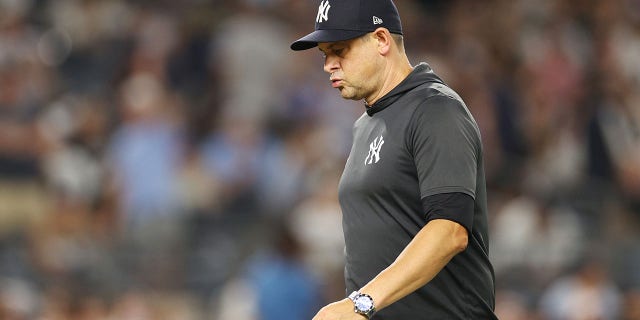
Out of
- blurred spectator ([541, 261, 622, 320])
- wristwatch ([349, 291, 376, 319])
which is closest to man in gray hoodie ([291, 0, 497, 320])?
wristwatch ([349, 291, 376, 319])

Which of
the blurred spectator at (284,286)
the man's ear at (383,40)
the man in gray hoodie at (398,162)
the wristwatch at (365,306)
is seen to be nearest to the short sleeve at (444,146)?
the man in gray hoodie at (398,162)

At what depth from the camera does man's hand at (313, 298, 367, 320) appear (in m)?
3.75

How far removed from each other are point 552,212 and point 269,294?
2932 mm

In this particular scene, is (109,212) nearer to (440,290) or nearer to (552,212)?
(552,212)

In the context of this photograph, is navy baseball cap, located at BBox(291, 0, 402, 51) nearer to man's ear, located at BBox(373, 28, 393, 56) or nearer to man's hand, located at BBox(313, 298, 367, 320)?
man's ear, located at BBox(373, 28, 393, 56)

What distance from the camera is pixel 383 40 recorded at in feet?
14.1

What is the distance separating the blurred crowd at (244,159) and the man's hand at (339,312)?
4.59 meters

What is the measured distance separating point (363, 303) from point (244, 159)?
7.22m

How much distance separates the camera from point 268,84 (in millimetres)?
12164

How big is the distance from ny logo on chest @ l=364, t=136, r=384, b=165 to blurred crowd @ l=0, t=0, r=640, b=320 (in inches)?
162

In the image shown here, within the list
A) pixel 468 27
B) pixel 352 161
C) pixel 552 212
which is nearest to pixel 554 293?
pixel 552 212

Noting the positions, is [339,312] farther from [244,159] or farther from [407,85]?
[244,159]

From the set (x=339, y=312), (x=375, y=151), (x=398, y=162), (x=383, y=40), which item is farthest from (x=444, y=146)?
(x=339, y=312)

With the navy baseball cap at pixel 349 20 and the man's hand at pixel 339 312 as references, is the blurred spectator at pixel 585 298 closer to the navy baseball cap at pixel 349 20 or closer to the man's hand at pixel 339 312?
the navy baseball cap at pixel 349 20
